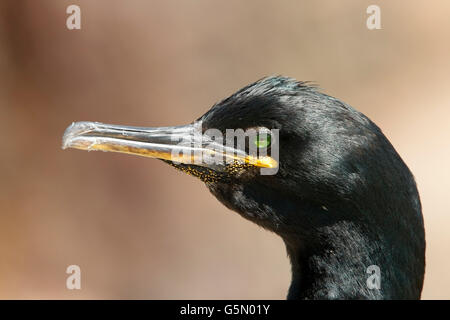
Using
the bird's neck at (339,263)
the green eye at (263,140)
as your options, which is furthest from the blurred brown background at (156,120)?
the green eye at (263,140)

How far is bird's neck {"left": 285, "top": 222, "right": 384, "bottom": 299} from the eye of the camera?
3.52 meters

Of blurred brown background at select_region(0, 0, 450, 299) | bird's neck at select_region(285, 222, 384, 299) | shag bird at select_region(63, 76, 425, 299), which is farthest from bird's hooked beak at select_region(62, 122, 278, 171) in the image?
blurred brown background at select_region(0, 0, 450, 299)

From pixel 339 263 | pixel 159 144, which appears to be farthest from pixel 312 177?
pixel 159 144

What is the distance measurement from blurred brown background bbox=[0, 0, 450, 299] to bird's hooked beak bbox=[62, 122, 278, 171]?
518cm

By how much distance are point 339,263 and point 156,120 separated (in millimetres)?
5613

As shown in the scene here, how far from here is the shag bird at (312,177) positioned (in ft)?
11.3

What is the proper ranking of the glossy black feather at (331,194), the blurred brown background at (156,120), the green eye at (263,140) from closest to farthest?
the glossy black feather at (331,194) < the green eye at (263,140) < the blurred brown background at (156,120)

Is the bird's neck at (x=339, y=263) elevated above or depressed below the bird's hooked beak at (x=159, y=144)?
below

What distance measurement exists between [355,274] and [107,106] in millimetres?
5789

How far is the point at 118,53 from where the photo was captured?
8.80m

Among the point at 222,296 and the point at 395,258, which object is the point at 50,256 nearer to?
the point at 222,296

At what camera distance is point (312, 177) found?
11.4ft

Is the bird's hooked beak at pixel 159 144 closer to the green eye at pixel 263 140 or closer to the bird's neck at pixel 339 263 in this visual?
the green eye at pixel 263 140
